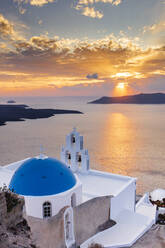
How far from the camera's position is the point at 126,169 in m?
38.5

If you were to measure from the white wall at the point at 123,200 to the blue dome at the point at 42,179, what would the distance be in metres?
4.09

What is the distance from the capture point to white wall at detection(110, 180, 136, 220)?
14859 mm

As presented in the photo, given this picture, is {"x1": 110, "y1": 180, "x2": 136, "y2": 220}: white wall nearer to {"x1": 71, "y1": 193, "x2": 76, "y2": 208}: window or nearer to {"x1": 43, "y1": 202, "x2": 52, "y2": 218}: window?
{"x1": 71, "y1": 193, "x2": 76, "y2": 208}: window

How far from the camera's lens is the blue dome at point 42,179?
11.6 metres

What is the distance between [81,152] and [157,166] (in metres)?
26.8

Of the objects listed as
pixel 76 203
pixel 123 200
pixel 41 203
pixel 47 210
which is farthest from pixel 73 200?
pixel 123 200

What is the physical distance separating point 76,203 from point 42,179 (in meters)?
2.72

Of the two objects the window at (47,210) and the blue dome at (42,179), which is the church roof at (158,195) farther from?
the window at (47,210)

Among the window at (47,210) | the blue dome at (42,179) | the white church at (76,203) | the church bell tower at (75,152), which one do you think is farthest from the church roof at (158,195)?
the window at (47,210)

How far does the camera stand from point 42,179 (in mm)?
11727

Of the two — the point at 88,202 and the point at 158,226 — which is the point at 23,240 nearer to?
the point at 88,202

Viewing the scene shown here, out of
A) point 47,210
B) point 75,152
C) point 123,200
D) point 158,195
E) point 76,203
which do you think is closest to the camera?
point 47,210

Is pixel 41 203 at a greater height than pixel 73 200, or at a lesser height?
greater

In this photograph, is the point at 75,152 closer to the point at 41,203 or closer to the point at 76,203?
the point at 76,203
